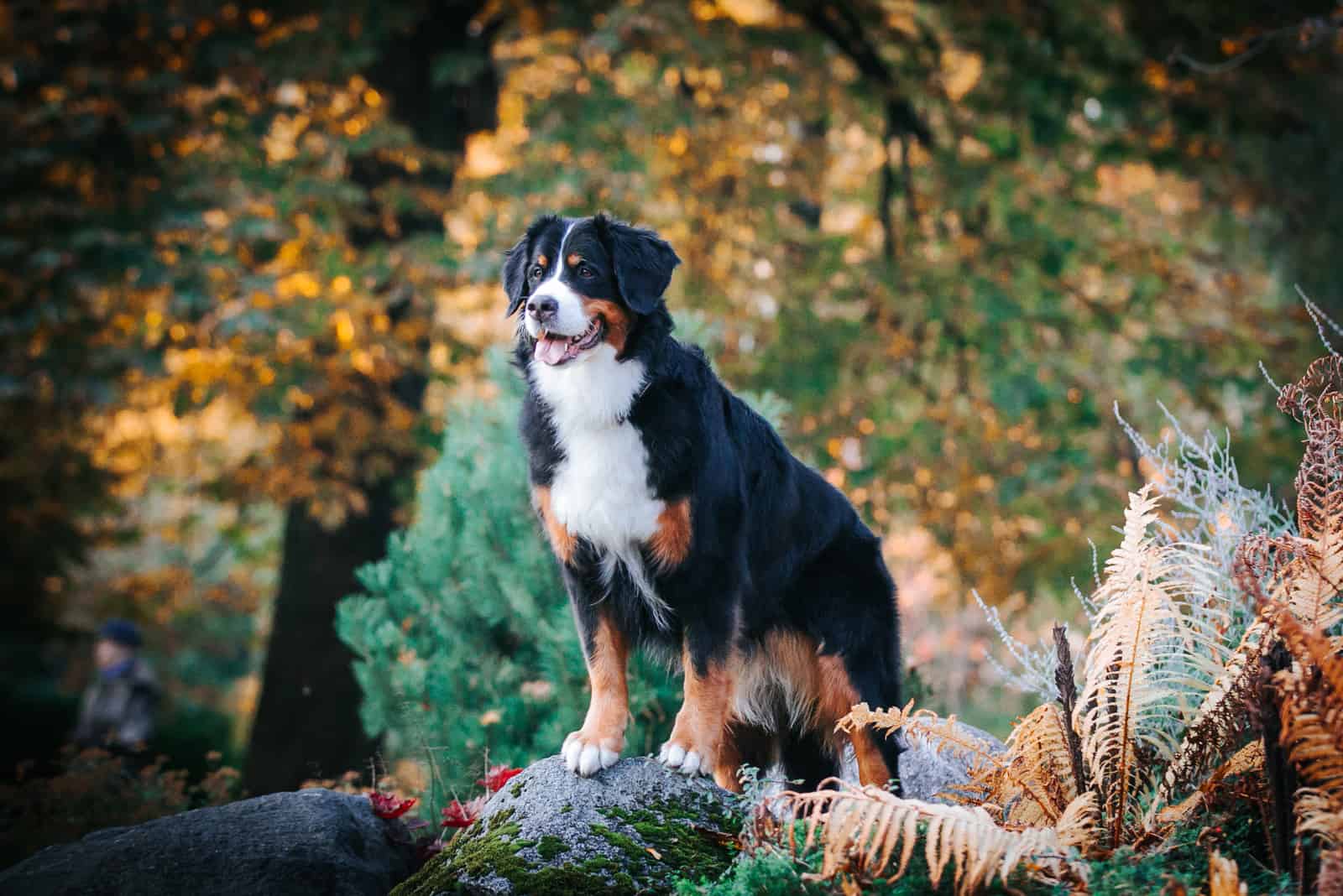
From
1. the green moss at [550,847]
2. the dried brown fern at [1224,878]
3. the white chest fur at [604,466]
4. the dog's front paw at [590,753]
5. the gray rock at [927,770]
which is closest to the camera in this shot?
the dried brown fern at [1224,878]

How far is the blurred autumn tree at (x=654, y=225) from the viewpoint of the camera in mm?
8859

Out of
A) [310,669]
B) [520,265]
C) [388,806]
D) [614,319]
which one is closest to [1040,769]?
[614,319]

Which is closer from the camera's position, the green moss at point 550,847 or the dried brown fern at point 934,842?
the dried brown fern at point 934,842

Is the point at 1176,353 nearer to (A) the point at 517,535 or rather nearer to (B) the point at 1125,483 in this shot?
(B) the point at 1125,483

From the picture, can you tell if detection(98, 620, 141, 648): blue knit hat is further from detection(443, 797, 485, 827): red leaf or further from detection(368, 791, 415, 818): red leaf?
detection(443, 797, 485, 827): red leaf

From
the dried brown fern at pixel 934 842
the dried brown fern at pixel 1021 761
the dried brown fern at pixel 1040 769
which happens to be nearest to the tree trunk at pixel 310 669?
the dried brown fern at pixel 1021 761

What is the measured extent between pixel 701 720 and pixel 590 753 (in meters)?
0.40

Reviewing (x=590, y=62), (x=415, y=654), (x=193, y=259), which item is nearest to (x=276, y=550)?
(x=193, y=259)

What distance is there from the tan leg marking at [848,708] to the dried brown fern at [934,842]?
1148 millimetres

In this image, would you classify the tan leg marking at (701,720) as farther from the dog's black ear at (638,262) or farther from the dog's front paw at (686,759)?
the dog's black ear at (638,262)

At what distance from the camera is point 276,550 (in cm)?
1432

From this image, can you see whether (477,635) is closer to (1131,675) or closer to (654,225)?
(1131,675)

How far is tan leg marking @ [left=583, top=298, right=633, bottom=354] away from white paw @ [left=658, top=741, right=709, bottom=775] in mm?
1407

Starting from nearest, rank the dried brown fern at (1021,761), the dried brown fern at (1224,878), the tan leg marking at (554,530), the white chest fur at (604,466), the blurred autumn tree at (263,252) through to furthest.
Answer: the dried brown fern at (1224,878)
the dried brown fern at (1021,761)
the white chest fur at (604,466)
the tan leg marking at (554,530)
the blurred autumn tree at (263,252)
